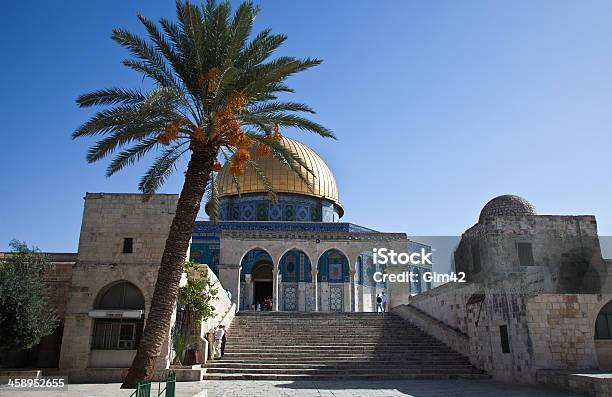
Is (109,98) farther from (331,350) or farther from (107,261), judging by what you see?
(331,350)

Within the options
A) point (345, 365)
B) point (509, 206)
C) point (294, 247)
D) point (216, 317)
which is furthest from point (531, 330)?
point (294, 247)

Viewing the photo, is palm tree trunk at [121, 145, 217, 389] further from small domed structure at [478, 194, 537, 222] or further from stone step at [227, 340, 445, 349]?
small domed structure at [478, 194, 537, 222]

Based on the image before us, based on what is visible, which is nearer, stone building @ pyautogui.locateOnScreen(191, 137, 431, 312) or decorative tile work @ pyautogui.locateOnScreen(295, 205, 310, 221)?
stone building @ pyautogui.locateOnScreen(191, 137, 431, 312)

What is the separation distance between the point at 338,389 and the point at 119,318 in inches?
222

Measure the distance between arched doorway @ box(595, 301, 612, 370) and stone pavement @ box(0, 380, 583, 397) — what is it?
1.79 meters

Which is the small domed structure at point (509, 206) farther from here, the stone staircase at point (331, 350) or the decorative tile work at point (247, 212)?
the decorative tile work at point (247, 212)

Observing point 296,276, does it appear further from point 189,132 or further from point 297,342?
point 189,132

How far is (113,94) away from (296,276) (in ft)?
50.8

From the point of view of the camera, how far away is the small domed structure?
15.8 meters

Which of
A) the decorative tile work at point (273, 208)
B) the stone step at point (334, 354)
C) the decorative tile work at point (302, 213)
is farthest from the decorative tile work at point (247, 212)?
the stone step at point (334, 354)

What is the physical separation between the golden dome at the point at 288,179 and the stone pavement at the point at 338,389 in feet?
47.8

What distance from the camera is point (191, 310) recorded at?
12211mm

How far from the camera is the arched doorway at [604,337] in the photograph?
32.7ft

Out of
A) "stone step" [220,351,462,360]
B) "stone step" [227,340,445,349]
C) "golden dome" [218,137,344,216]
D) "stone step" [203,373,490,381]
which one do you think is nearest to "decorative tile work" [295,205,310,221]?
"golden dome" [218,137,344,216]
